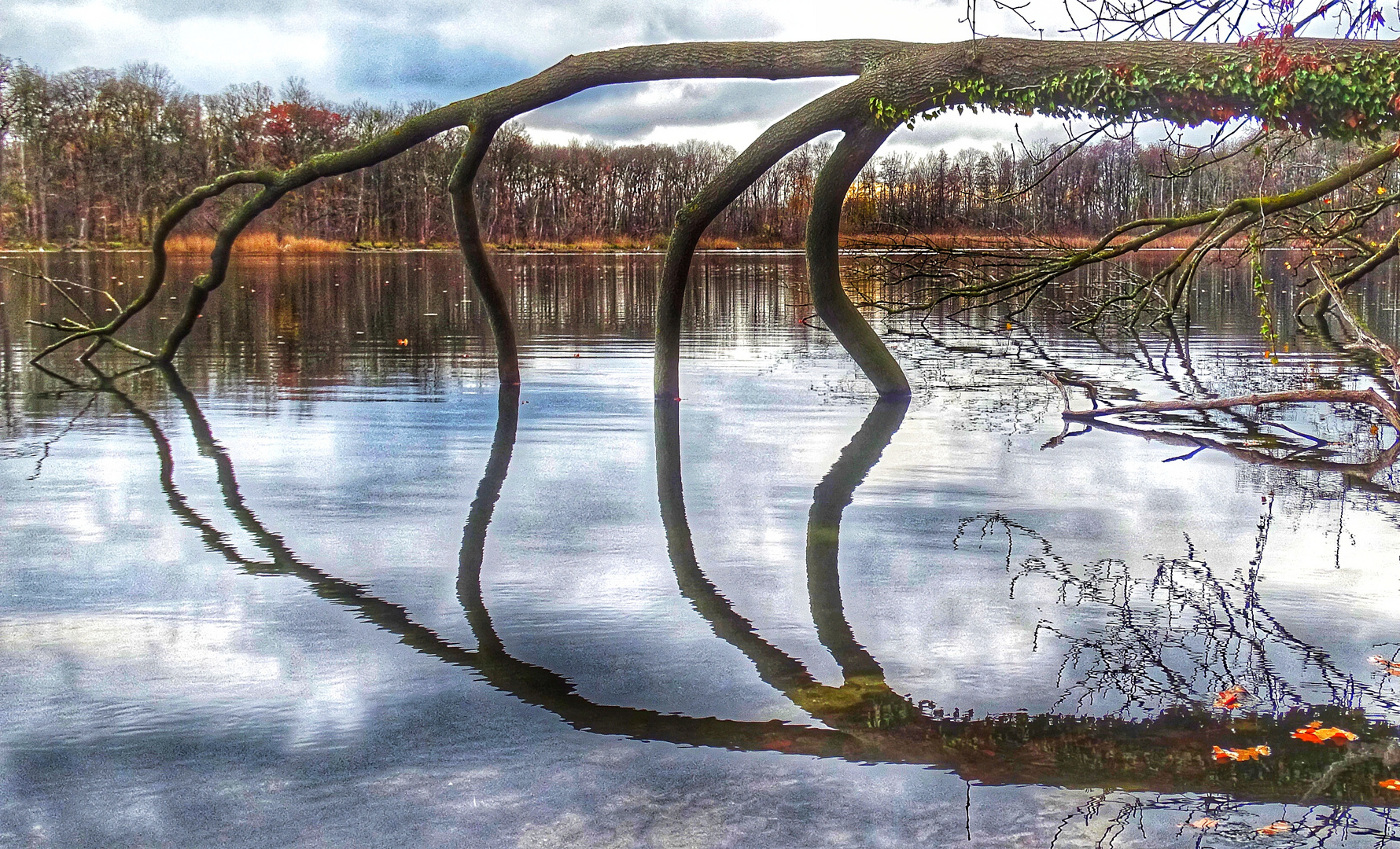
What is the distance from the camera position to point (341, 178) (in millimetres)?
91812

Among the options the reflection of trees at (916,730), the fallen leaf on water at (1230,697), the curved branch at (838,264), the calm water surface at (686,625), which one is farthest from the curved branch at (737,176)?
the fallen leaf on water at (1230,697)

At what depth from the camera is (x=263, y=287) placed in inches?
1277

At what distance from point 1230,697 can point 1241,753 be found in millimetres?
499

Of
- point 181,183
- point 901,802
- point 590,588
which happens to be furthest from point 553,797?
point 181,183

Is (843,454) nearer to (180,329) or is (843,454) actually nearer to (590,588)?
(590,588)

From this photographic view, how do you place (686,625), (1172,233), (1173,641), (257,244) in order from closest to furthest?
1. (1173,641)
2. (686,625)
3. (1172,233)
4. (257,244)

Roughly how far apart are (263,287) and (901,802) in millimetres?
30934

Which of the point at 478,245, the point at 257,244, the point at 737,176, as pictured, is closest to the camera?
the point at 737,176

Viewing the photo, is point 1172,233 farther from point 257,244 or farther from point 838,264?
point 257,244

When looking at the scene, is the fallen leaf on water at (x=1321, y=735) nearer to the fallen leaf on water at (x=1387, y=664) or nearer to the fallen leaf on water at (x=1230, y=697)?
the fallen leaf on water at (x=1230, y=697)

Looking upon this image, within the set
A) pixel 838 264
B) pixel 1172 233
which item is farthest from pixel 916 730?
pixel 1172 233

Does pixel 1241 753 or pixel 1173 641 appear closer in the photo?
pixel 1241 753

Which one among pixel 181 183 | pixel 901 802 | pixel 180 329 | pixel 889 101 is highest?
pixel 181 183

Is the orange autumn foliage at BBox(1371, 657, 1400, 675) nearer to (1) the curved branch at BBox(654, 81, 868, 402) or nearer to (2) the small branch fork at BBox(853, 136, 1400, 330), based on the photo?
(2) the small branch fork at BBox(853, 136, 1400, 330)
